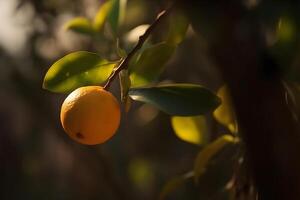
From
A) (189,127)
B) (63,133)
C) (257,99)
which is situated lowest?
(63,133)

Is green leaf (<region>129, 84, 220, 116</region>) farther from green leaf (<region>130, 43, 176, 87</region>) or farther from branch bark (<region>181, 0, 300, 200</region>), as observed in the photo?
branch bark (<region>181, 0, 300, 200</region>)

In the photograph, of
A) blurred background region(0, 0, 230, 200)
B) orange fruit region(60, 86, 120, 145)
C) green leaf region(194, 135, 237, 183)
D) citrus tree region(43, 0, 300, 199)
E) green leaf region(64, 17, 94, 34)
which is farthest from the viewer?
blurred background region(0, 0, 230, 200)

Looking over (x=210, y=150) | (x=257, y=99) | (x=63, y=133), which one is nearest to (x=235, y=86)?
(x=257, y=99)

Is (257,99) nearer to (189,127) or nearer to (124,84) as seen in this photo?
(124,84)

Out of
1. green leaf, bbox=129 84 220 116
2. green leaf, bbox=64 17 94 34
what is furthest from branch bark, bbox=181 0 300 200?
green leaf, bbox=64 17 94 34

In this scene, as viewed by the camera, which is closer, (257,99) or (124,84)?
(257,99)

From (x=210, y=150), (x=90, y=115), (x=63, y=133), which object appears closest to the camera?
(x=90, y=115)

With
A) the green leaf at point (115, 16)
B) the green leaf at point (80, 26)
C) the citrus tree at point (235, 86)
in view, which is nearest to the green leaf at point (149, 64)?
the citrus tree at point (235, 86)
